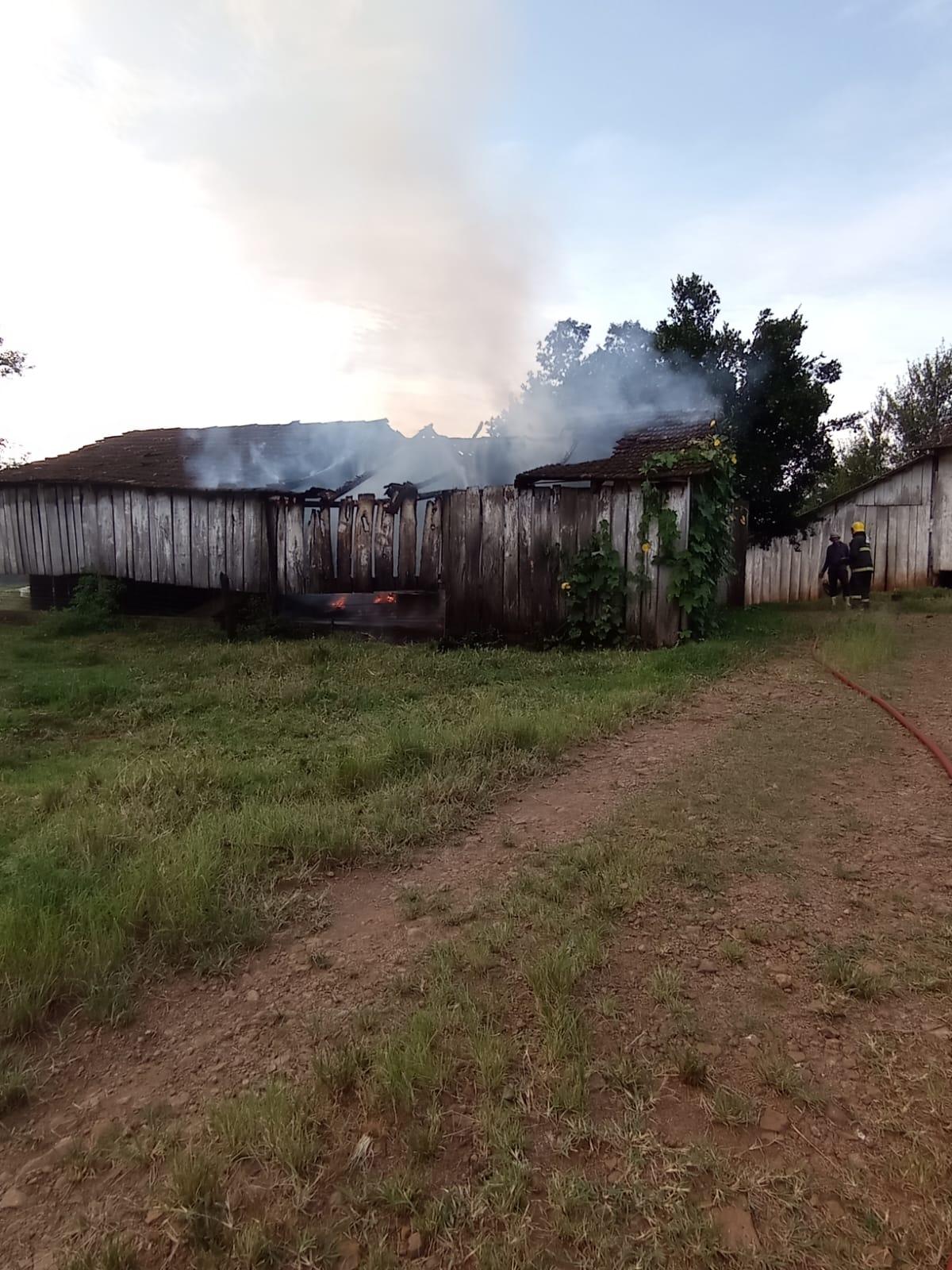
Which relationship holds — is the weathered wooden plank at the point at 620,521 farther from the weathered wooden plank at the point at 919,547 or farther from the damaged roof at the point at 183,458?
the weathered wooden plank at the point at 919,547

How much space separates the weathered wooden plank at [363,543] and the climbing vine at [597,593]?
9.33 ft

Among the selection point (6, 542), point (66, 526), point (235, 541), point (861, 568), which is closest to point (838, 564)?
point (861, 568)

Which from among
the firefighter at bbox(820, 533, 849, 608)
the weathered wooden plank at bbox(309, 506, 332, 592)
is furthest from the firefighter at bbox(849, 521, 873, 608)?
the weathered wooden plank at bbox(309, 506, 332, 592)

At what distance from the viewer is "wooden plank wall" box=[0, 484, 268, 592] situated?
11.5m

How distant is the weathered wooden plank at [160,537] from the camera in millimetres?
12156

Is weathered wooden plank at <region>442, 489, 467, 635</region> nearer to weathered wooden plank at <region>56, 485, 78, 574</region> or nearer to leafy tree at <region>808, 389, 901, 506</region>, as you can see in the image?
weathered wooden plank at <region>56, 485, 78, 574</region>

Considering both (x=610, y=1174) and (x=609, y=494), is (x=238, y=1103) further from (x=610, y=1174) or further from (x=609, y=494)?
(x=609, y=494)

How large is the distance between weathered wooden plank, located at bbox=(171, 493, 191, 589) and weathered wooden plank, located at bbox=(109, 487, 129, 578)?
1.11m

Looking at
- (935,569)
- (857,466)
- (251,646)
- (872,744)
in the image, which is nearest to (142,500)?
(251,646)

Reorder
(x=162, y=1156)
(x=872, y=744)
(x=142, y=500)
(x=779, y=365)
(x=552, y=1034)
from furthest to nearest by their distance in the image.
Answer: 1. (x=779, y=365)
2. (x=142, y=500)
3. (x=872, y=744)
4. (x=552, y=1034)
5. (x=162, y=1156)

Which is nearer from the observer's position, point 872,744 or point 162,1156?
point 162,1156

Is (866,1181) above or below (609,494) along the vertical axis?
below

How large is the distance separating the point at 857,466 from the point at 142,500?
23983 mm

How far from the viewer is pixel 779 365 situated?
14.3 m
